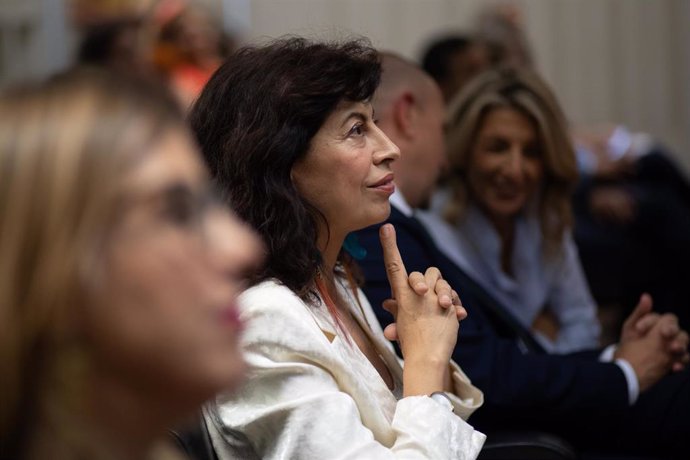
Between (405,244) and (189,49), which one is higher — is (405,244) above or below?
above


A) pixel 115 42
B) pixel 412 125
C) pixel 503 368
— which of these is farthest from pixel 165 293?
pixel 115 42

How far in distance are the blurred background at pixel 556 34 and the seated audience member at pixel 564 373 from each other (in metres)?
3.60

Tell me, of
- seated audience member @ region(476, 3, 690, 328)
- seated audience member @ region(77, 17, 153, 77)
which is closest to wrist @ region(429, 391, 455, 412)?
seated audience member @ region(476, 3, 690, 328)

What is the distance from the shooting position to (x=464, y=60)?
15.3 ft

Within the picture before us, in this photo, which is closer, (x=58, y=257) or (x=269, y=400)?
(x=58, y=257)

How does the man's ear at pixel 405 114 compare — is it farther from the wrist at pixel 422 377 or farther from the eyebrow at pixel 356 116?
the wrist at pixel 422 377

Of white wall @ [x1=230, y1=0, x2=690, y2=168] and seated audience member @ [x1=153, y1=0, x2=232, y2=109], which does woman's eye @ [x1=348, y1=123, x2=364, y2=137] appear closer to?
seated audience member @ [x1=153, y1=0, x2=232, y2=109]

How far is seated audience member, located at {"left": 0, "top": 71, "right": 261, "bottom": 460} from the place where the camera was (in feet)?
3.30

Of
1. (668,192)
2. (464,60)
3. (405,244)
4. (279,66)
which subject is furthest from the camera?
(464,60)

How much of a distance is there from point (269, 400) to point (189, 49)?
3661mm

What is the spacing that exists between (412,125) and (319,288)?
1.17 m

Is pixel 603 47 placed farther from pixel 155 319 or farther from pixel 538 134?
pixel 155 319

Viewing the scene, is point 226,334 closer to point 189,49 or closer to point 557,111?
point 557,111

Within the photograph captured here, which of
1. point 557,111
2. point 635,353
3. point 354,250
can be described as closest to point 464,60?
point 557,111
